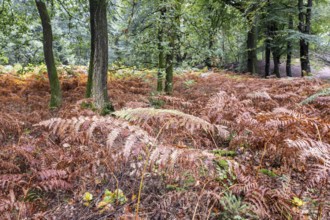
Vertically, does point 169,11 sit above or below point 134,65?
above

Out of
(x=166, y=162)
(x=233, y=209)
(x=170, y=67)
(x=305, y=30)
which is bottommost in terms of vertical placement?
(x=233, y=209)

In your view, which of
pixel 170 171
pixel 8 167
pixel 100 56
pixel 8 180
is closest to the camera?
pixel 170 171

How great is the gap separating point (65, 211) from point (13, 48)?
5.78 meters

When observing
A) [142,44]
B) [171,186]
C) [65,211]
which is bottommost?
[65,211]

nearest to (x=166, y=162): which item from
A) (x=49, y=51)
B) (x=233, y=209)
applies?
(x=233, y=209)

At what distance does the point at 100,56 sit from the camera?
428 centimetres

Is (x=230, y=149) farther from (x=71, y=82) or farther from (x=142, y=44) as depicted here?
(x=71, y=82)

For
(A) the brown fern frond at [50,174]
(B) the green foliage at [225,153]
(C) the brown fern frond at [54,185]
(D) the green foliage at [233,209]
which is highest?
(B) the green foliage at [225,153]

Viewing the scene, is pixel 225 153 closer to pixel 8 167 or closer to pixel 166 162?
pixel 166 162

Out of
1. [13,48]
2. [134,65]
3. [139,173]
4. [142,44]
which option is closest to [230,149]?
[139,173]

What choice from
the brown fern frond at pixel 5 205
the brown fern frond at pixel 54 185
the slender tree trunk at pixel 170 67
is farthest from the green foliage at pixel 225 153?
the slender tree trunk at pixel 170 67

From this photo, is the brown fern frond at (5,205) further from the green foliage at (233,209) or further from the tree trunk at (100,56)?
the tree trunk at (100,56)

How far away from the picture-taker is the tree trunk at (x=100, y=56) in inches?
163

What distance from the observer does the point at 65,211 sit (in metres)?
1.93
